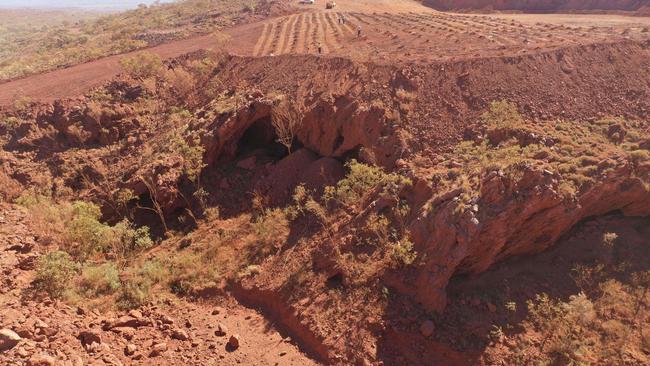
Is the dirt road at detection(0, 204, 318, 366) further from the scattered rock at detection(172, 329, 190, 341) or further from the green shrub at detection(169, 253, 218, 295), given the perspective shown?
the green shrub at detection(169, 253, 218, 295)

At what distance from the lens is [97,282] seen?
14422 millimetres

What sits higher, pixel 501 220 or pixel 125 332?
pixel 501 220

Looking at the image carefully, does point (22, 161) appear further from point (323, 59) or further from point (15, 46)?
point (15, 46)

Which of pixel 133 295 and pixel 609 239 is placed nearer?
pixel 609 239

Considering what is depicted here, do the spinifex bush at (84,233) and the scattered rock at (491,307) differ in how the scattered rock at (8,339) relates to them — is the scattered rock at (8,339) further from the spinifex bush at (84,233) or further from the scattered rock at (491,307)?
the scattered rock at (491,307)

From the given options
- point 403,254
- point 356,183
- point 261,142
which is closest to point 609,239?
point 403,254

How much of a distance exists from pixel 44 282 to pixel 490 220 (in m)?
14.1

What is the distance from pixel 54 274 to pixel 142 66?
1678cm

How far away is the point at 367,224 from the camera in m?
15.2

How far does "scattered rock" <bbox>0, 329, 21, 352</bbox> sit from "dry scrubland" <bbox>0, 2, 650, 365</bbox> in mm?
38

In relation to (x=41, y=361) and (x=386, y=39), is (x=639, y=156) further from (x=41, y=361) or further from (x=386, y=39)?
(x=41, y=361)

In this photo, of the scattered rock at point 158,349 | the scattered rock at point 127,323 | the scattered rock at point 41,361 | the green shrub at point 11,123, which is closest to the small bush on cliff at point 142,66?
the green shrub at point 11,123

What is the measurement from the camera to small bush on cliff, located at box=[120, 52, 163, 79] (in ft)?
85.1

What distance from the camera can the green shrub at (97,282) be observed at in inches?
557
